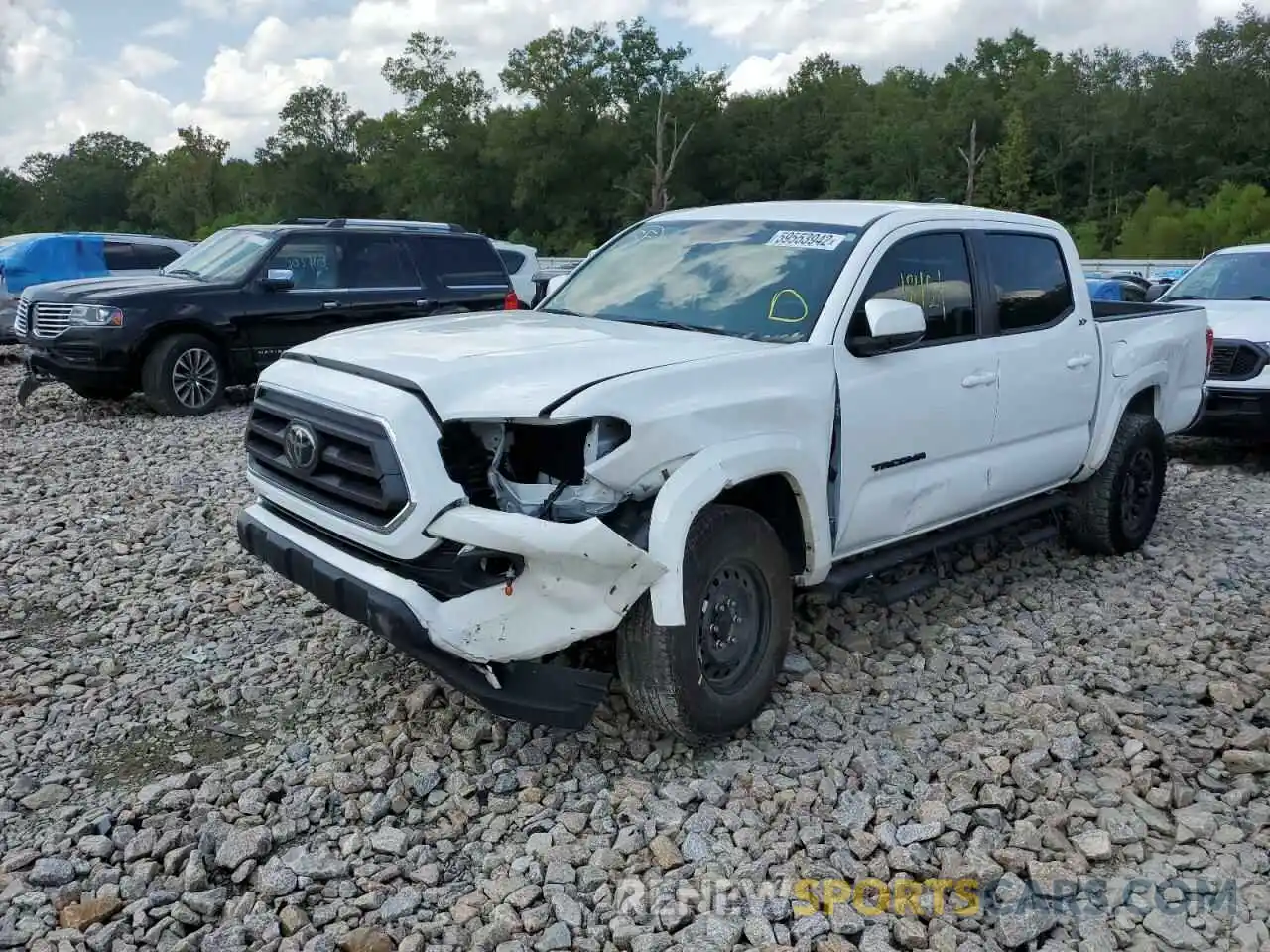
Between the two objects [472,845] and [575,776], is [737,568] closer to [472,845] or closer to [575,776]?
[575,776]

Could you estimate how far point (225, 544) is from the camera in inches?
239

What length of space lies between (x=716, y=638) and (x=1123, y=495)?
134 inches

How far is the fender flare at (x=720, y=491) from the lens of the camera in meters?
3.41

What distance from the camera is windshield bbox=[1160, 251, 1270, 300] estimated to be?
31.2ft

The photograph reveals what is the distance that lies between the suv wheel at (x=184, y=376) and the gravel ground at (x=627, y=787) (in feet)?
14.9

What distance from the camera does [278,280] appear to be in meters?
9.95

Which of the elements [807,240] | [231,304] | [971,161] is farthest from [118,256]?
[971,161]

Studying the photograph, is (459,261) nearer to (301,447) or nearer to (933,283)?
(933,283)

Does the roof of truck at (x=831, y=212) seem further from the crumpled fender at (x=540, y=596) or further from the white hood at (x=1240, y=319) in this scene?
the white hood at (x=1240, y=319)

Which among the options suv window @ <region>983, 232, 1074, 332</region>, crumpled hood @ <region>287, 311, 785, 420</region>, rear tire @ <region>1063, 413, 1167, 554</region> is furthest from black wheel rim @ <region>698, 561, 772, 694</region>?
rear tire @ <region>1063, 413, 1167, 554</region>

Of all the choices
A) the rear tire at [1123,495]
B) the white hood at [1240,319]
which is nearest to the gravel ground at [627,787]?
the rear tire at [1123,495]

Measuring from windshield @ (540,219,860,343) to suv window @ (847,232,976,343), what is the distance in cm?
19

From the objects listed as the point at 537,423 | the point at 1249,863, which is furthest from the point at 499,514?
the point at 1249,863

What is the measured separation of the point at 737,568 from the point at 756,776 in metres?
0.72
